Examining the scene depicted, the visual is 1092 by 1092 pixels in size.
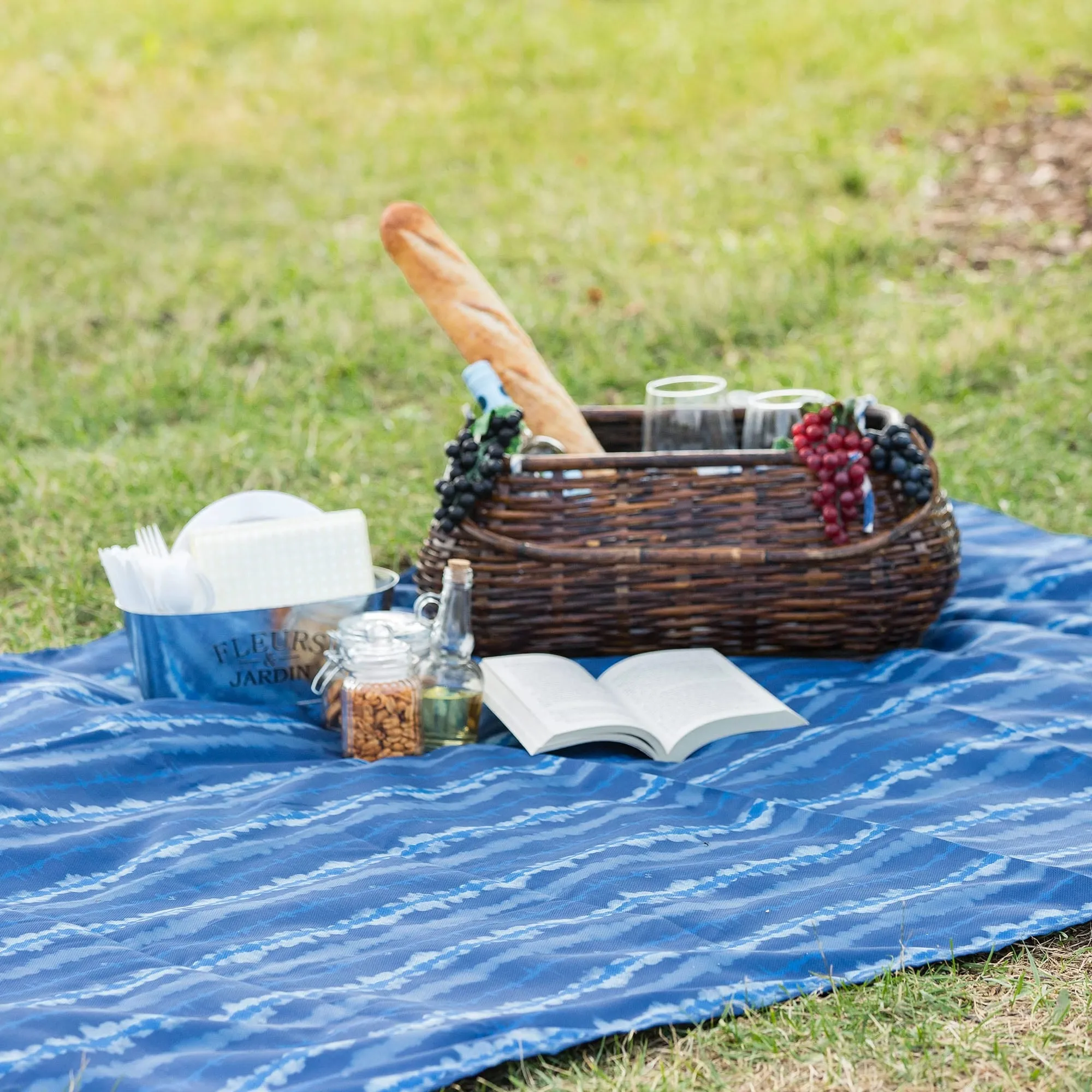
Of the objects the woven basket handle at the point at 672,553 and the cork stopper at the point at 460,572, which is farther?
the woven basket handle at the point at 672,553

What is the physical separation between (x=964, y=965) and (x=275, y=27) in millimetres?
8283

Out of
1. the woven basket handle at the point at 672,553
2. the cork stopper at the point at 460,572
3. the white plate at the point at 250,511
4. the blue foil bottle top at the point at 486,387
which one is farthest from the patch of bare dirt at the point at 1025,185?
the cork stopper at the point at 460,572

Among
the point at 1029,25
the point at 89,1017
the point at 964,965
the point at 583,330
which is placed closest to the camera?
the point at 89,1017

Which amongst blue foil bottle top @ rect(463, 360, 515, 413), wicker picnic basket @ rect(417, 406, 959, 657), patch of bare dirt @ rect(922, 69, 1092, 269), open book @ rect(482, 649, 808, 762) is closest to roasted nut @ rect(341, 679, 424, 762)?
open book @ rect(482, 649, 808, 762)

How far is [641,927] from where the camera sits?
1956 mm

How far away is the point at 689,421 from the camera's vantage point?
2.97 metres

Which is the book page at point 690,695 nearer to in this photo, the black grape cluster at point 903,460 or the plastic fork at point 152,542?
the black grape cluster at point 903,460

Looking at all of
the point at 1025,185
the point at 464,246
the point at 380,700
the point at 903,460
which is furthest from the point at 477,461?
the point at 1025,185

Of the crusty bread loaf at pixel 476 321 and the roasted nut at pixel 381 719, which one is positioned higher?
the crusty bread loaf at pixel 476 321

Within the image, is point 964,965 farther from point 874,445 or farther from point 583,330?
point 583,330

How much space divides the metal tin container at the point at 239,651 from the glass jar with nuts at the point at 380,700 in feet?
0.57

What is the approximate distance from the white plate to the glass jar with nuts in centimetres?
38

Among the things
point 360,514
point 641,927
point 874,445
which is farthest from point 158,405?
point 641,927

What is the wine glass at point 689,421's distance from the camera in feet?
9.76
